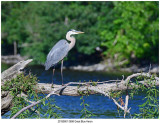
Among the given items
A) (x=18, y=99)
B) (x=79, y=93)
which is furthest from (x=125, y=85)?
(x=18, y=99)

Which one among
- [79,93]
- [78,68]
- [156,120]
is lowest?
[78,68]

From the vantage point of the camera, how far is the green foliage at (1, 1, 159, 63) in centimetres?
2488

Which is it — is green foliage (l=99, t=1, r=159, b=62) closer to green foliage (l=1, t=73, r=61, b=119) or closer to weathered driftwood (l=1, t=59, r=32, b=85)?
weathered driftwood (l=1, t=59, r=32, b=85)

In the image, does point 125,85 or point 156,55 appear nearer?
point 125,85

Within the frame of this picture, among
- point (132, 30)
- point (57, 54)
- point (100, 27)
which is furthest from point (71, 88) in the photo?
point (100, 27)

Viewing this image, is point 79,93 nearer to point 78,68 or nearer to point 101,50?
point 78,68

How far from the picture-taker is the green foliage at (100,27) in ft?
81.6

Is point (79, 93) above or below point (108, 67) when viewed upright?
above

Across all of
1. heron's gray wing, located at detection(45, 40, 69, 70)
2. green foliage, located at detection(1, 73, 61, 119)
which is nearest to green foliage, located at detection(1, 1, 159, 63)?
heron's gray wing, located at detection(45, 40, 69, 70)

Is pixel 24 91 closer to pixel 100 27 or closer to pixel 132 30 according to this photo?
pixel 132 30

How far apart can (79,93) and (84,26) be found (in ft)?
72.6

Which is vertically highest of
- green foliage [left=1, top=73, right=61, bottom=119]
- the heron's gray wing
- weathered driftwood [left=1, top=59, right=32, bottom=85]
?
the heron's gray wing

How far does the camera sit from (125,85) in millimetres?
6602

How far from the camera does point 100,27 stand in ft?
94.3
